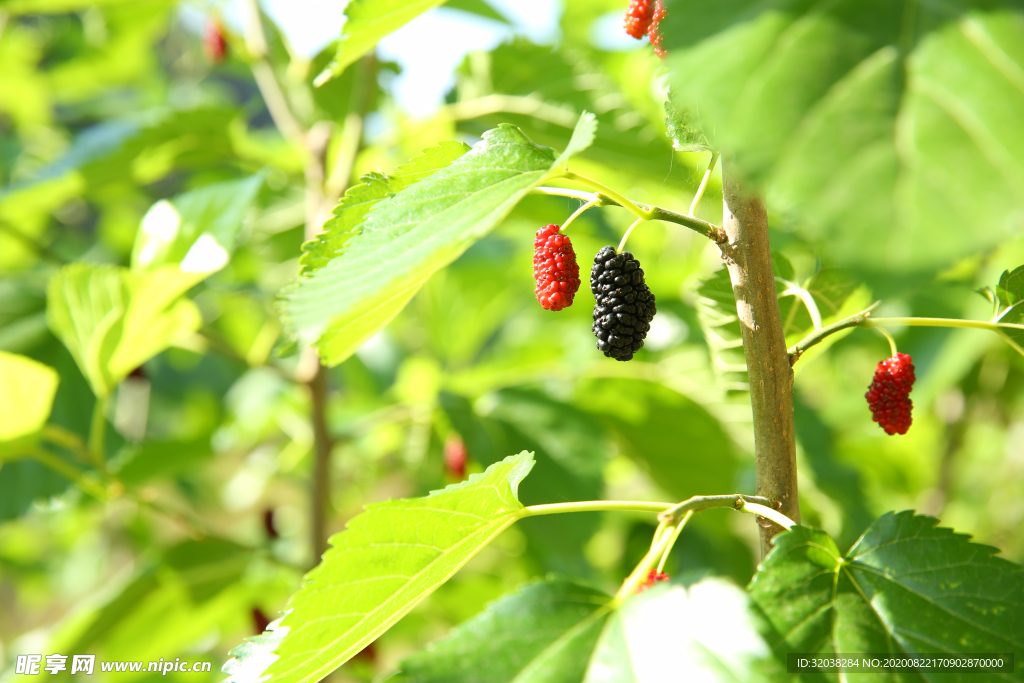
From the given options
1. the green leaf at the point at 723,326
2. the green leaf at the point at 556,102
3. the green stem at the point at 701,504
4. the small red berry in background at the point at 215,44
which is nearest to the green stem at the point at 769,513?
the green stem at the point at 701,504

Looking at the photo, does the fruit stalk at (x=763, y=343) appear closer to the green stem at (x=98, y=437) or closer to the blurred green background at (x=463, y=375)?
the blurred green background at (x=463, y=375)

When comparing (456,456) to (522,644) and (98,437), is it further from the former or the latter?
(522,644)

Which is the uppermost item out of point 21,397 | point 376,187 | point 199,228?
point 376,187

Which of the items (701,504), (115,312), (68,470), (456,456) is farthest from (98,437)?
(701,504)

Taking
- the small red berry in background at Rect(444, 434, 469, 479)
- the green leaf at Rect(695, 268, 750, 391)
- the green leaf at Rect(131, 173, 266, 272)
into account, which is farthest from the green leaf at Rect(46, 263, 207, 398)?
the green leaf at Rect(695, 268, 750, 391)

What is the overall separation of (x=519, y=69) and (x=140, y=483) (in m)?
0.57

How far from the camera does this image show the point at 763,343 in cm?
30

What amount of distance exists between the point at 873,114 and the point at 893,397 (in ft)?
0.69

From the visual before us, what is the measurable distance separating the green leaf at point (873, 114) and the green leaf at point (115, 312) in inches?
18.2

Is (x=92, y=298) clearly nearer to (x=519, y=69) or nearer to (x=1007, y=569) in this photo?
(x=519, y=69)

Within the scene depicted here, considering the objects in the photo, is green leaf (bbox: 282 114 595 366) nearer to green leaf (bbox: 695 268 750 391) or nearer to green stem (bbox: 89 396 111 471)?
green leaf (bbox: 695 268 750 391)

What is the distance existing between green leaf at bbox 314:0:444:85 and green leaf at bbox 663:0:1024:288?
0.14 meters

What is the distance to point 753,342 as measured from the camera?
30 cm

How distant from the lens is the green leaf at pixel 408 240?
220 millimetres
